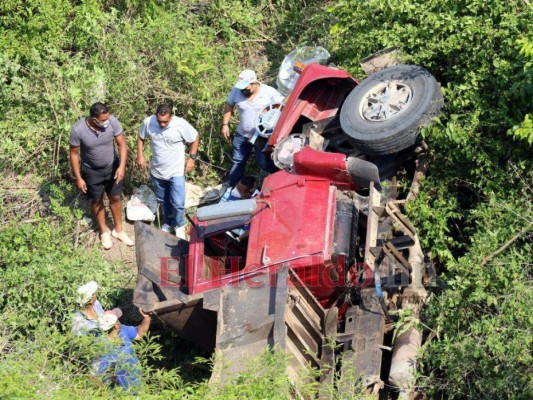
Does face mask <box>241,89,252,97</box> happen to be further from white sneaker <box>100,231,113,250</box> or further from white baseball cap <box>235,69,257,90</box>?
white sneaker <box>100,231,113,250</box>

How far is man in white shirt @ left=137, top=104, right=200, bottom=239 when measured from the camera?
9883mm

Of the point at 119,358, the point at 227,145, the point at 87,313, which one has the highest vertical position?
the point at 227,145

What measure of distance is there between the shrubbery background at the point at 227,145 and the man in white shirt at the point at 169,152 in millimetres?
913

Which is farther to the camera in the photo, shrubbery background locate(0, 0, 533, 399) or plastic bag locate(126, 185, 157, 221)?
plastic bag locate(126, 185, 157, 221)

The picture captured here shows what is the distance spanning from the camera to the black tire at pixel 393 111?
359 inches

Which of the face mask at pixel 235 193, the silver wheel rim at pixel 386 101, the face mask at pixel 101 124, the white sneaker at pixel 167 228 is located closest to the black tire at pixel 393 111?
the silver wheel rim at pixel 386 101

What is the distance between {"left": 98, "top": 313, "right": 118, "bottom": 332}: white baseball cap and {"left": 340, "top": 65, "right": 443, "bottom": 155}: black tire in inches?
114

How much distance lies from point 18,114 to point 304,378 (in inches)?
217

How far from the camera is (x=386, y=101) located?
31.2 feet

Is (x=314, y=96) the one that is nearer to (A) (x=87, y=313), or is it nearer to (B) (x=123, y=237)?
(B) (x=123, y=237)

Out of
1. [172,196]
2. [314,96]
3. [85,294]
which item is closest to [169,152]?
[172,196]

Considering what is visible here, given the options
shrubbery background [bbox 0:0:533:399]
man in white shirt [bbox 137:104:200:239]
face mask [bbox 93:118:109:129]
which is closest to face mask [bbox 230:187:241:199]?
man in white shirt [bbox 137:104:200:239]

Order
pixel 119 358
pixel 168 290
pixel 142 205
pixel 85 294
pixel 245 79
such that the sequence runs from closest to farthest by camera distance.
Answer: pixel 119 358
pixel 85 294
pixel 168 290
pixel 245 79
pixel 142 205

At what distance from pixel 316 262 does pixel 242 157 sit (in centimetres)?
279
